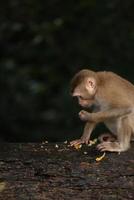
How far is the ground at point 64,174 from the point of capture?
28.9 feet

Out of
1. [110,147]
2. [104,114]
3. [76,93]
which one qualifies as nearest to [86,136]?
[104,114]

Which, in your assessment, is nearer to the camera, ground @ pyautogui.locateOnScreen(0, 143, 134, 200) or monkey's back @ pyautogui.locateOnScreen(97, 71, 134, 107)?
ground @ pyautogui.locateOnScreen(0, 143, 134, 200)

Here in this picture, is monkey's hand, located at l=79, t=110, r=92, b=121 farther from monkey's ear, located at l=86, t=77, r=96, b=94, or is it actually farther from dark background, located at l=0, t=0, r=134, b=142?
dark background, located at l=0, t=0, r=134, b=142

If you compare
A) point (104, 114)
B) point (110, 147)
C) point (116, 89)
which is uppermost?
point (116, 89)

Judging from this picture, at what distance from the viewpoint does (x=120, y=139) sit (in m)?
10.1

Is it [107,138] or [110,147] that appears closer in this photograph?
[110,147]

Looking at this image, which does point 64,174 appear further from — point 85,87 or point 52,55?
point 52,55

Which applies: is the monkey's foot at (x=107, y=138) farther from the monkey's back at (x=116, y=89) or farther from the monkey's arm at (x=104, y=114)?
the monkey's back at (x=116, y=89)

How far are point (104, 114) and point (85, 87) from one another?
1.36 ft

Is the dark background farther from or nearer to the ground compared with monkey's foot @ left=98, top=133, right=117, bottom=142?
farther from the ground

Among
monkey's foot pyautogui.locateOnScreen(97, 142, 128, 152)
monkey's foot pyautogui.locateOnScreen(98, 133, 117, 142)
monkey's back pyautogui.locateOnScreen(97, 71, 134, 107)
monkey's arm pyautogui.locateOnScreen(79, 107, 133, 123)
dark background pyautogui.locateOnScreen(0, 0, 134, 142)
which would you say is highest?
dark background pyautogui.locateOnScreen(0, 0, 134, 142)

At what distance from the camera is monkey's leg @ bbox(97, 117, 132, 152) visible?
9.88 metres

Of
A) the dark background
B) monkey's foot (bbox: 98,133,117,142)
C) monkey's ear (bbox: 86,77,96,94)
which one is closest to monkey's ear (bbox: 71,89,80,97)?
monkey's ear (bbox: 86,77,96,94)

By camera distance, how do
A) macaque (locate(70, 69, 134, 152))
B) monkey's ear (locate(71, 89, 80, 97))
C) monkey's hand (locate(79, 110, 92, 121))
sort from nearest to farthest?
macaque (locate(70, 69, 134, 152))
monkey's hand (locate(79, 110, 92, 121))
monkey's ear (locate(71, 89, 80, 97))
